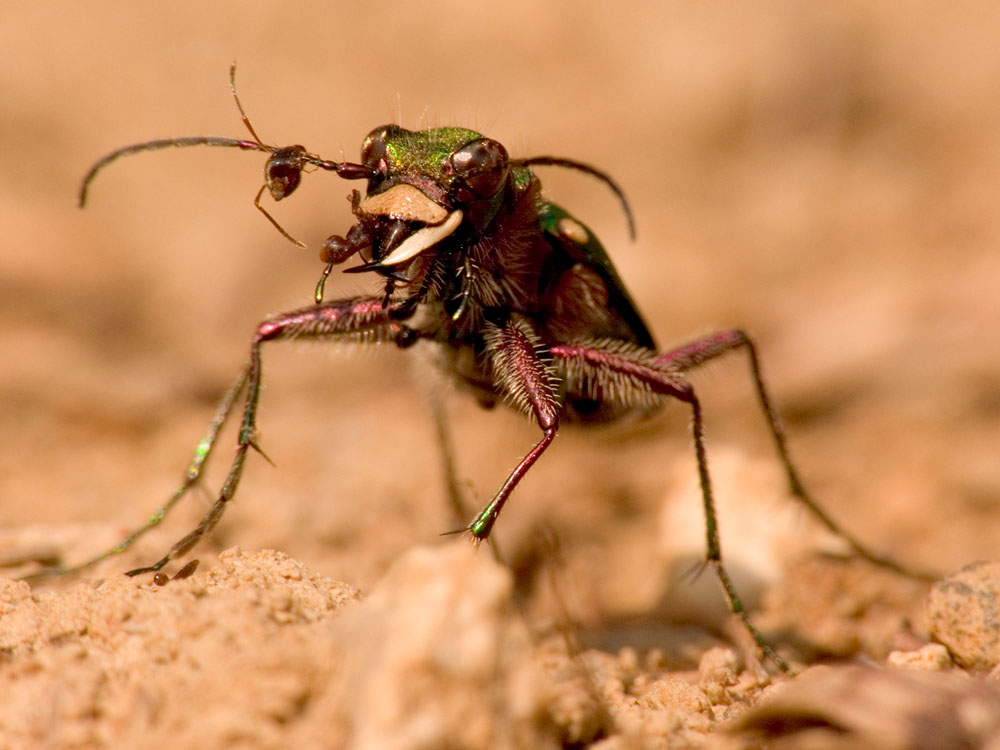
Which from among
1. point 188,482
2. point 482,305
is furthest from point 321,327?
point 188,482

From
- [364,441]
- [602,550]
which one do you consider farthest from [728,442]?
[364,441]

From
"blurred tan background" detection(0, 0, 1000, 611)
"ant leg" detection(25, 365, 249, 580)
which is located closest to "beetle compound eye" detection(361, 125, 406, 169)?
"blurred tan background" detection(0, 0, 1000, 611)

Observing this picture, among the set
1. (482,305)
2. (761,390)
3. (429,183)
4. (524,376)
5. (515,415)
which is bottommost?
(761,390)

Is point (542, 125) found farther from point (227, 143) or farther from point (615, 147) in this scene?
point (227, 143)

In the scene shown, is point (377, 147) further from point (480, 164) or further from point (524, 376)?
point (524, 376)

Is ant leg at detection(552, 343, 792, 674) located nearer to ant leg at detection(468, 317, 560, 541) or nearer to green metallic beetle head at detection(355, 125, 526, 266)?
ant leg at detection(468, 317, 560, 541)

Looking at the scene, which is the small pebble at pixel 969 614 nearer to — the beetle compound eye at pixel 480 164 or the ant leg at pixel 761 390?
the ant leg at pixel 761 390

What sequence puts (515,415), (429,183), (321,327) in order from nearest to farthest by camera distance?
(429,183) → (321,327) → (515,415)
